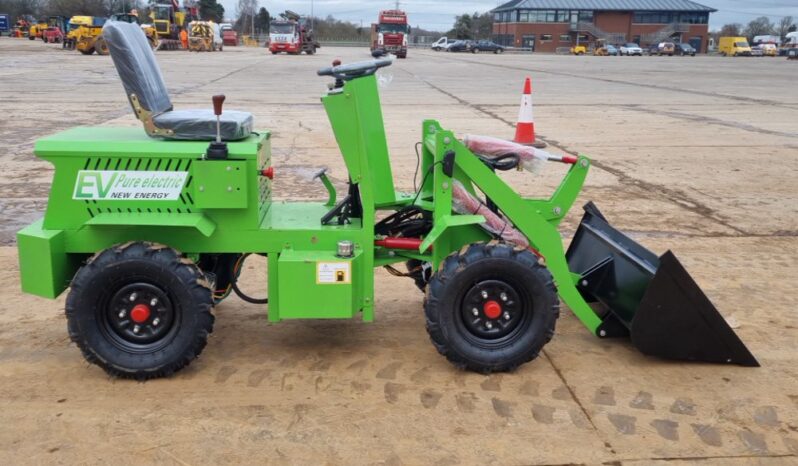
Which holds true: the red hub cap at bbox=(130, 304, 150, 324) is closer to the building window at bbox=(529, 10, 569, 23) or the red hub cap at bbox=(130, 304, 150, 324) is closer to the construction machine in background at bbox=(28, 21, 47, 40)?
the construction machine in background at bbox=(28, 21, 47, 40)

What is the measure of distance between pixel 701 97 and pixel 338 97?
61.6ft

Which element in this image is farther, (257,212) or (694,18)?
(694,18)

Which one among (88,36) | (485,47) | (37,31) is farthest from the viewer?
(485,47)

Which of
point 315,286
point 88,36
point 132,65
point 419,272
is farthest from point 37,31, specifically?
point 315,286

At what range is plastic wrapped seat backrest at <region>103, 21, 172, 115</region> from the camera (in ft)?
13.0

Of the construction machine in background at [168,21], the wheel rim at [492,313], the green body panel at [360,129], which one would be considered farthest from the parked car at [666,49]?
the wheel rim at [492,313]

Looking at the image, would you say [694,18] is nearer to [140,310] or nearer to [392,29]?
[392,29]

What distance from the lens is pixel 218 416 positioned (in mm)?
3455

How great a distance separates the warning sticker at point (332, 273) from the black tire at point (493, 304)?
0.42 metres

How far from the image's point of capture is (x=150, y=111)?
4.04 meters

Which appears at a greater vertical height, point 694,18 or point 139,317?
point 694,18

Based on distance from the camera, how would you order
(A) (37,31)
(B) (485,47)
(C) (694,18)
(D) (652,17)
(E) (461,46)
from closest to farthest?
(A) (37,31) < (B) (485,47) < (E) (461,46) < (D) (652,17) < (C) (694,18)

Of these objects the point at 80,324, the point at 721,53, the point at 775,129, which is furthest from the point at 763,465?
the point at 721,53

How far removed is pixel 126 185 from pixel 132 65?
2.39ft
